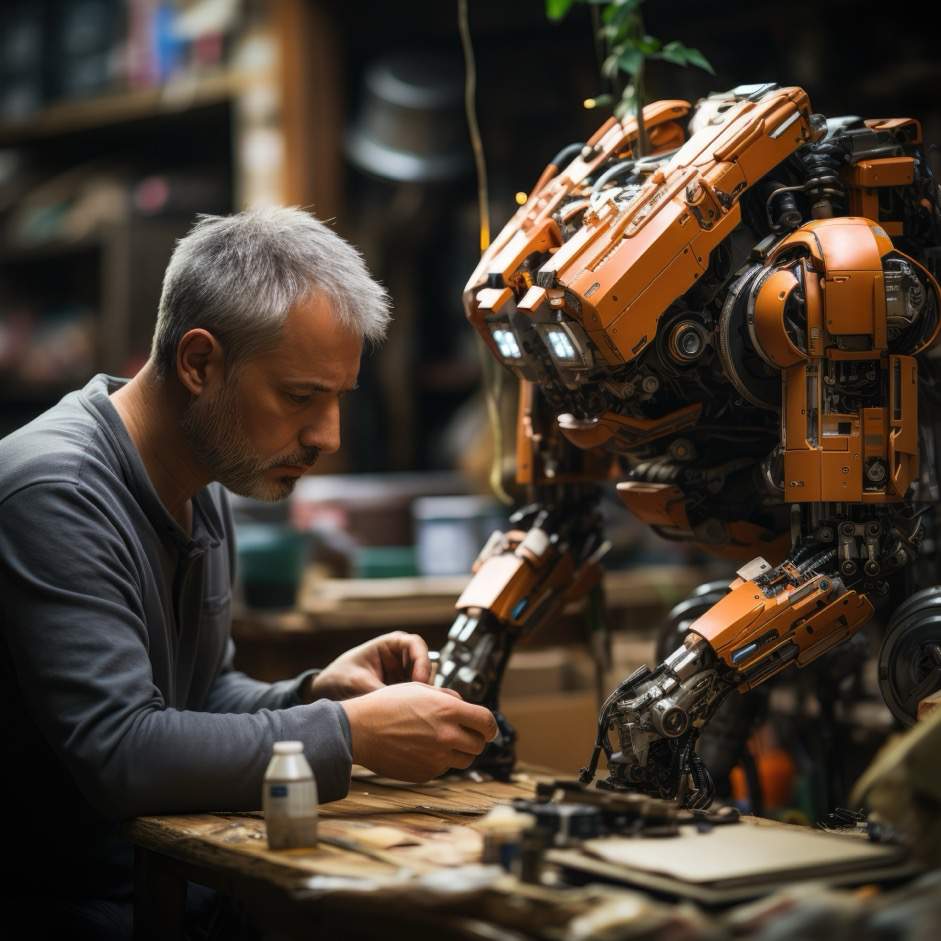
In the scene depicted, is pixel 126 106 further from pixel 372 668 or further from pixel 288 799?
pixel 288 799

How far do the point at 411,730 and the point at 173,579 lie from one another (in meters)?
0.47

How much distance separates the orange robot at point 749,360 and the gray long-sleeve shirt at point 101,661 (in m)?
0.50

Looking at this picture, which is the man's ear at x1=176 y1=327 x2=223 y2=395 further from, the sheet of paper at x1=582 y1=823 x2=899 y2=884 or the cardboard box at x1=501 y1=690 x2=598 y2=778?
the cardboard box at x1=501 y1=690 x2=598 y2=778

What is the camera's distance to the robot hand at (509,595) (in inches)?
85.1

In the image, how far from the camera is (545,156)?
4.66 m

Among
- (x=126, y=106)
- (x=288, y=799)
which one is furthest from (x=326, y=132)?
(x=288, y=799)

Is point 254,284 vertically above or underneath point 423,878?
above

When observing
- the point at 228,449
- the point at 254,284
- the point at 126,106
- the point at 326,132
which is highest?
the point at 126,106

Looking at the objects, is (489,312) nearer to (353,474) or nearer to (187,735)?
(187,735)

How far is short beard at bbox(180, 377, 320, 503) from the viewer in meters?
1.86

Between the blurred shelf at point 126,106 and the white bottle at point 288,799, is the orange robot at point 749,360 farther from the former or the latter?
the blurred shelf at point 126,106

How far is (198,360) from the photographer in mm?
1860

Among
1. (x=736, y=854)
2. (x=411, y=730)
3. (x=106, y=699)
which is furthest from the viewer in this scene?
(x=411, y=730)

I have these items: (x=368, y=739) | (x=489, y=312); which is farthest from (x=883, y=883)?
(x=489, y=312)
